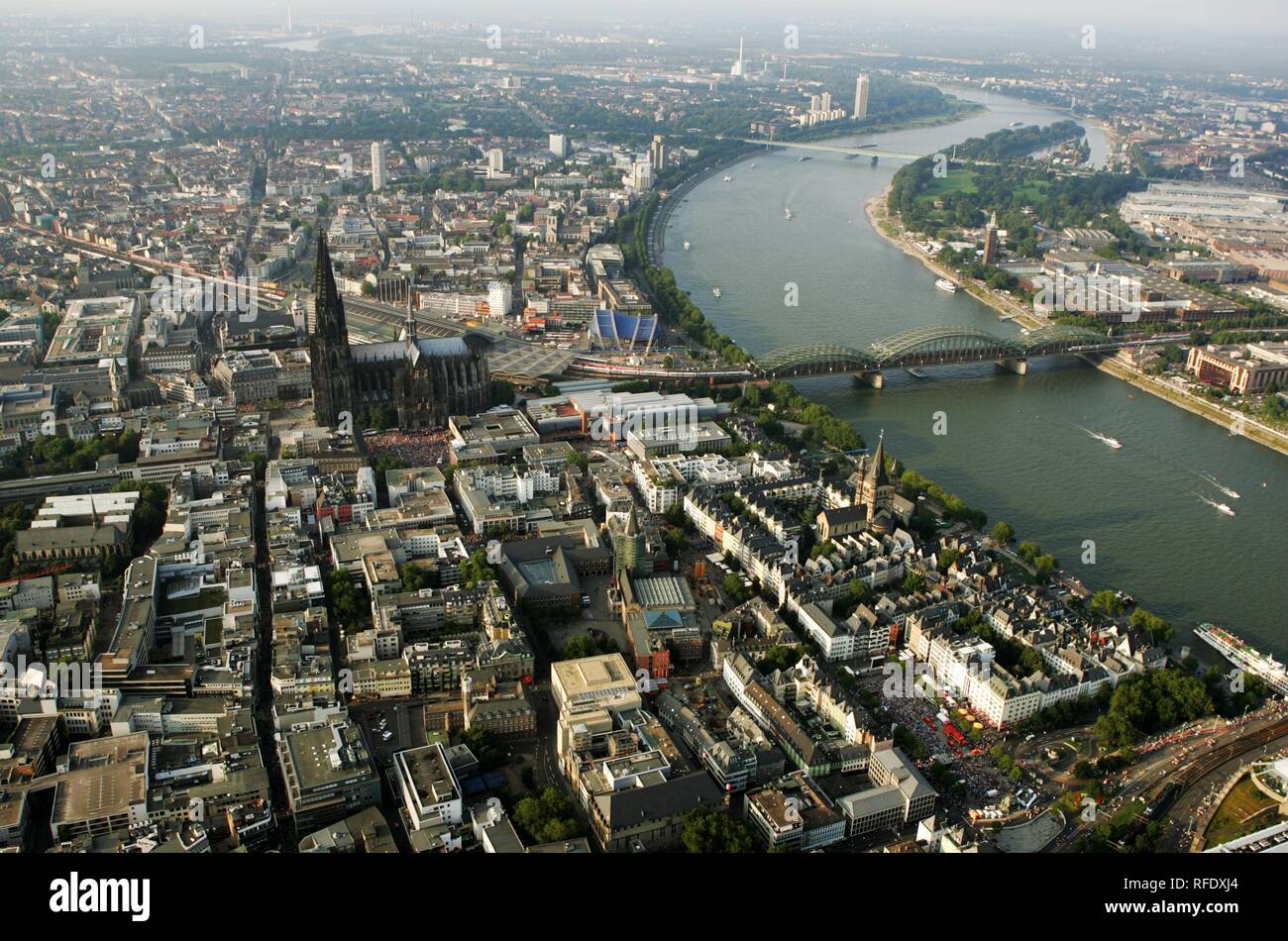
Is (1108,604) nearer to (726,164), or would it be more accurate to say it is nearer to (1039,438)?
(1039,438)

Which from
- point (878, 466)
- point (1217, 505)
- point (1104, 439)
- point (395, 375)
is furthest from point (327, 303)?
point (1217, 505)

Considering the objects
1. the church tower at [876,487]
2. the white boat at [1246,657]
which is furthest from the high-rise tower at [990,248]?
the white boat at [1246,657]

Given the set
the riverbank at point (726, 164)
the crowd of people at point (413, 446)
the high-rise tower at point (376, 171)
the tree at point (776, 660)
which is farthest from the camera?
the high-rise tower at point (376, 171)

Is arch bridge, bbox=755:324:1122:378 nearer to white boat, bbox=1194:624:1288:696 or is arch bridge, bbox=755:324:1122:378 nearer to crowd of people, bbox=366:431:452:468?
crowd of people, bbox=366:431:452:468

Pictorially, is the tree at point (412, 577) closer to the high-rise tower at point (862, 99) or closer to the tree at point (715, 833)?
the tree at point (715, 833)

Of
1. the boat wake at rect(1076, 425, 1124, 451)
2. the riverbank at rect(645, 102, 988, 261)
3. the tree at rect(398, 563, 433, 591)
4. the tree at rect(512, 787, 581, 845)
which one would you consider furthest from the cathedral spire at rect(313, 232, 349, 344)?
the riverbank at rect(645, 102, 988, 261)

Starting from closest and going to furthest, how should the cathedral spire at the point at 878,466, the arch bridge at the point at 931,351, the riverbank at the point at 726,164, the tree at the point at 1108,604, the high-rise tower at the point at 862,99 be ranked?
1. the tree at the point at 1108,604
2. the cathedral spire at the point at 878,466
3. the arch bridge at the point at 931,351
4. the riverbank at the point at 726,164
5. the high-rise tower at the point at 862,99
